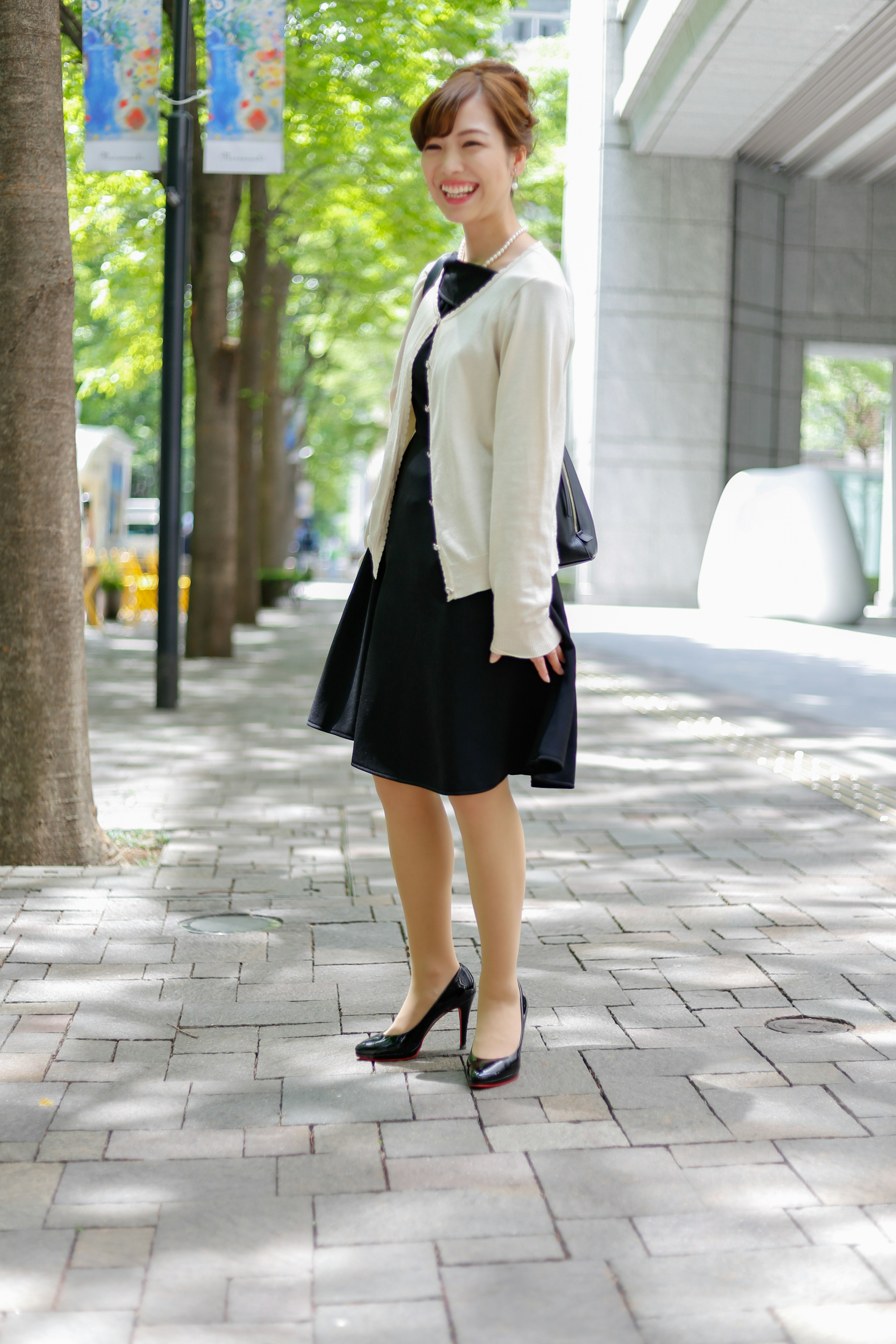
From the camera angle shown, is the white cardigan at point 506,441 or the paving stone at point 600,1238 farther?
the white cardigan at point 506,441

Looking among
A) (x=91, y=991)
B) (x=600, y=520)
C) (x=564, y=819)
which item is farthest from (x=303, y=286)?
(x=91, y=991)

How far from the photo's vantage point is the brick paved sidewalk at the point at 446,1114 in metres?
2.22

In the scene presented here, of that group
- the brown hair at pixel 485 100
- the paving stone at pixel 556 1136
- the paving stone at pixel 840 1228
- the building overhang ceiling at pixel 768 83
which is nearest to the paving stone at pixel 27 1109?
the paving stone at pixel 556 1136

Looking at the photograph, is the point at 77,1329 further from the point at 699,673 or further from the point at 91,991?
the point at 699,673

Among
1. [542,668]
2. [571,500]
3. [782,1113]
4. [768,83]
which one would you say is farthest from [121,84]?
[768,83]

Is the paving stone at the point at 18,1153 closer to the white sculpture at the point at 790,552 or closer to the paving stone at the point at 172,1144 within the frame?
the paving stone at the point at 172,1144

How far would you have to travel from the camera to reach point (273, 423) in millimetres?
23266

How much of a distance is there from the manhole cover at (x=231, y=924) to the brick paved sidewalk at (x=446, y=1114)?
0.05 metres

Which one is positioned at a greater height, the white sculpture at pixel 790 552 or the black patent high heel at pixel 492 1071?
the white sculpture at pixel 790 552

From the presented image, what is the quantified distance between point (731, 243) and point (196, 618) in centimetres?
1536

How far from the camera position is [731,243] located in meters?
25.9

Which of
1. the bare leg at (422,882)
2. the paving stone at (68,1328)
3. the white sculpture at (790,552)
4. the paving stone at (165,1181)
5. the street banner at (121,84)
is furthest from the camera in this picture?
the white sculpture at (790,552)

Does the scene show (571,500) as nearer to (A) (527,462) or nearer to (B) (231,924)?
(A) (527,462)

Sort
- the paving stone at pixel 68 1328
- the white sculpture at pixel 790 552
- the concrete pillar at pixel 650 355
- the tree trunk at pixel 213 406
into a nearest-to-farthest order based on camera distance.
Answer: the paving stone at pixel 68 1328 < the tree trunk at pixel 213 406 < the white sculpture at pixel 790 552 < the concrete pillar at pixel 650 355
